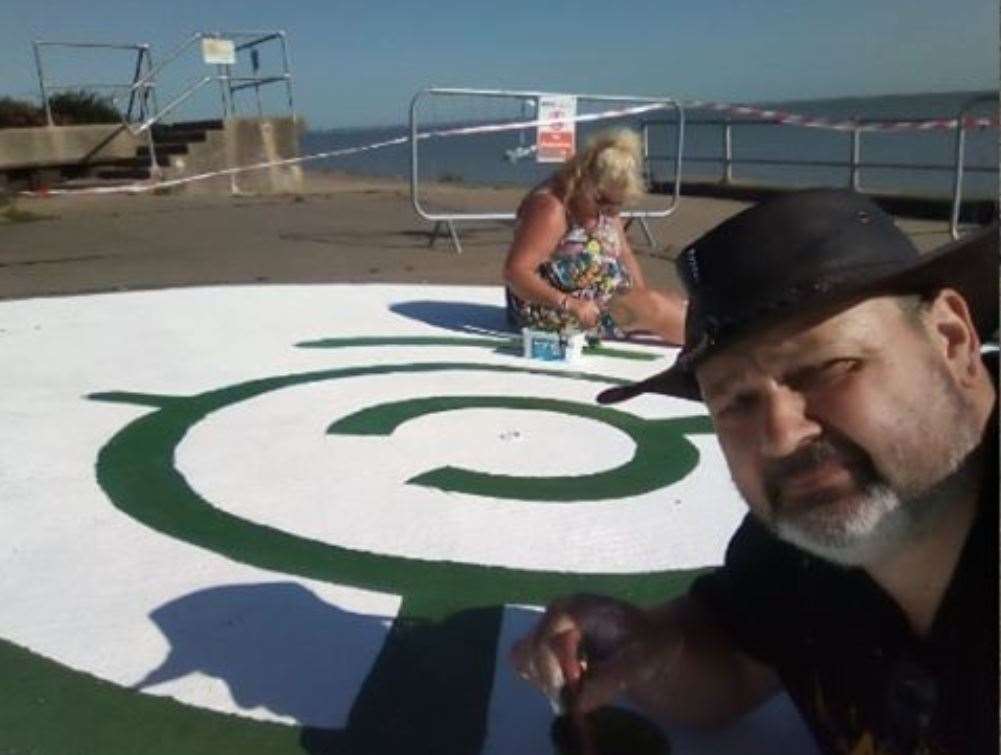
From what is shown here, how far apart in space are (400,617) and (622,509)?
0.95 m

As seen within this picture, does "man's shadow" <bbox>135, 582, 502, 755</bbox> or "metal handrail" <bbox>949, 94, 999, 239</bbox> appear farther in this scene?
"metal handrail" <bbox>949, 94, 999, 239</bbox>

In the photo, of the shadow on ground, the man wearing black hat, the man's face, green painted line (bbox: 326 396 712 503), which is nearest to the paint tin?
the shadow on ground

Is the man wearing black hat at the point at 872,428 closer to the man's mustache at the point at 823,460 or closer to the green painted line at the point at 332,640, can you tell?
the man's mustache at the point at 823,460

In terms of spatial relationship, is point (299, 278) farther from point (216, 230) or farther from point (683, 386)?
point (683, 386)

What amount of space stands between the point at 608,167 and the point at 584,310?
0.70 meters

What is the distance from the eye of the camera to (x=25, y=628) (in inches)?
91.0

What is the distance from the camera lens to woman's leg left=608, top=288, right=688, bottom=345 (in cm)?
485

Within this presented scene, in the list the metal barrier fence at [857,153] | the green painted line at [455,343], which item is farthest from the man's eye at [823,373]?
the metal barrier fence at [857,153]

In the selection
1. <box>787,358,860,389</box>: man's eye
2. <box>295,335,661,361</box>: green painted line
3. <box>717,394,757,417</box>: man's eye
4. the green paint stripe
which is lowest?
<box>295,335,661,361</box>: green painted line

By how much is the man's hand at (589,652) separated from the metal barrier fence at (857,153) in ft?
13.2

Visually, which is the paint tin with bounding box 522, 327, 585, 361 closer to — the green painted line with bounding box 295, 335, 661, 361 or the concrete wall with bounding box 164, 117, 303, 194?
the green painted line with bounding box 295, 335, 661, 361

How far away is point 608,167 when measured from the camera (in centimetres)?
482

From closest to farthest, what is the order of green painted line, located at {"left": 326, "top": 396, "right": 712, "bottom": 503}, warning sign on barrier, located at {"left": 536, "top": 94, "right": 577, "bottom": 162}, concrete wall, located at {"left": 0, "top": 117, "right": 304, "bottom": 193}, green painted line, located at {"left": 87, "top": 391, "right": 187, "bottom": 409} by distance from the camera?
1. green painted line, located at {"left": 326, "top": 396, "right": 712, "bottom": 503}
2. green painted line, located at {"left": 87, "top": 391, "right": 187, "bottom": 409}
3. warning sign on barrier, located at {"left": 536, "top": 94, "right": 577, "bottom": 162}
4. concrete wall, located at {"left": 0, "top": 117, "right": 304, "bottom": 193}

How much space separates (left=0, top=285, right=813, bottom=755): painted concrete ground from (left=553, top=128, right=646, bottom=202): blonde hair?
80 cm
